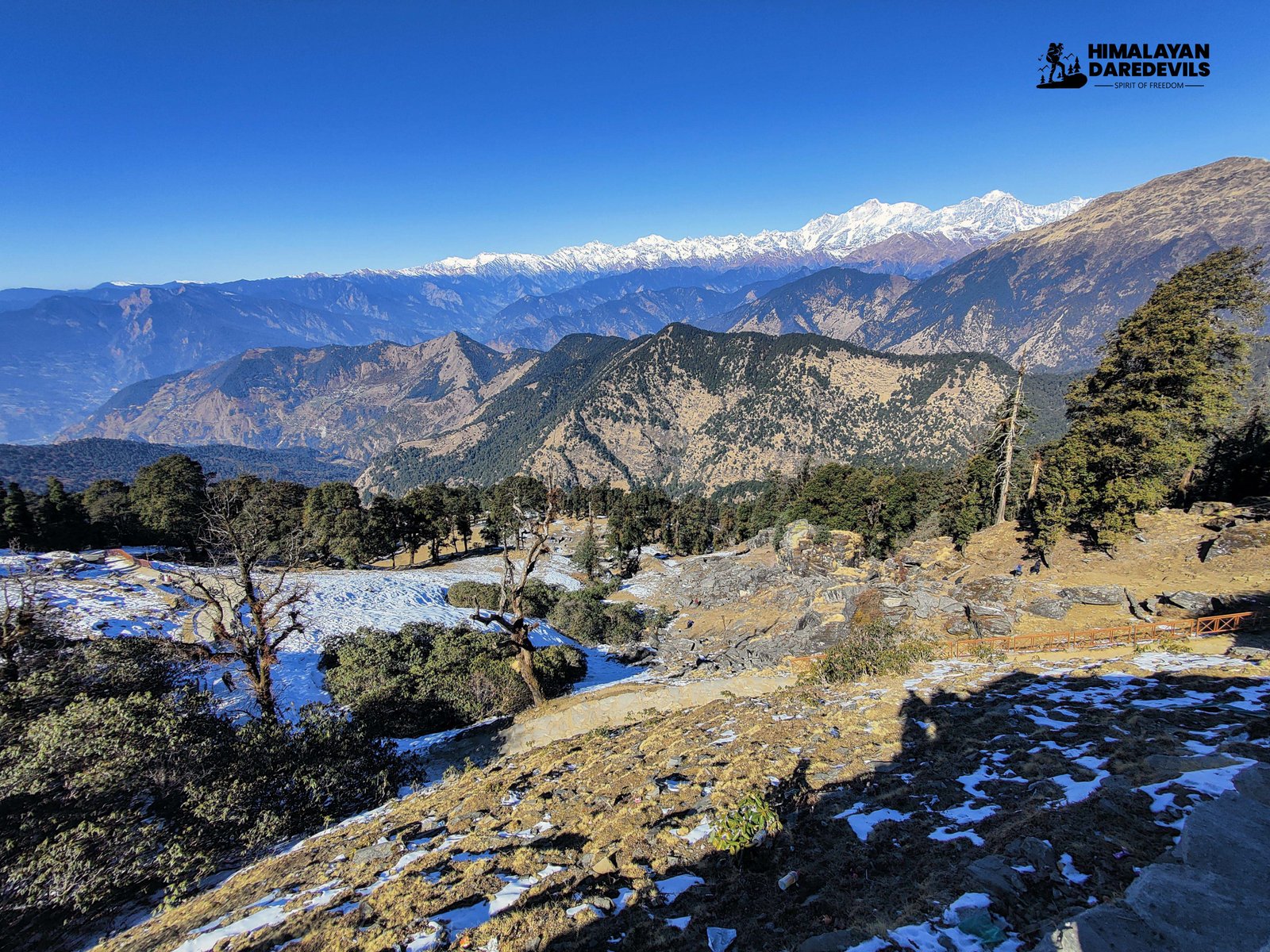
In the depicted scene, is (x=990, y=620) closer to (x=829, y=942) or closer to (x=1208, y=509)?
(x=1208, y=509)

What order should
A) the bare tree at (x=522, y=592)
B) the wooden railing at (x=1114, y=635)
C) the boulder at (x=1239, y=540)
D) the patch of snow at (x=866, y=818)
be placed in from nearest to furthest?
the patch of snow at (x=866, y=818) → the bare tree at (x=522, y=592) → the wooden railing at (x=1114, y=635) → the boulder at (x=1239, y=540)

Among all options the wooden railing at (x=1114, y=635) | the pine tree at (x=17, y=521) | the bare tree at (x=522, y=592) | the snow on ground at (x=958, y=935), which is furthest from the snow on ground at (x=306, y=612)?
the snow on ground at (x=958, y=935)

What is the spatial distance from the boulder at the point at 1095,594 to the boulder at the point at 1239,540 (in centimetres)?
426

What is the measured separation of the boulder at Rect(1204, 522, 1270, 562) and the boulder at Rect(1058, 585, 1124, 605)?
4.26 m

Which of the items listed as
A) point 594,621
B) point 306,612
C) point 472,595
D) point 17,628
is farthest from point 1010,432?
point 17,628

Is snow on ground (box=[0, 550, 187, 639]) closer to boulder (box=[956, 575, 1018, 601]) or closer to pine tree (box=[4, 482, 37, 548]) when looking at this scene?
pine tree (box=[4, 482, 37, 548])

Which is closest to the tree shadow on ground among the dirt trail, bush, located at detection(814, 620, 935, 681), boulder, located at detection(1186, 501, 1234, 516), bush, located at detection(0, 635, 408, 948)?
bush, located at detection(814, 620, 935, 681)

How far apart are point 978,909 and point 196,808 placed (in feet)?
44.8

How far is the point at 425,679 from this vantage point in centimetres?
2034

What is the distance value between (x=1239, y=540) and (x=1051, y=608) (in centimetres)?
805

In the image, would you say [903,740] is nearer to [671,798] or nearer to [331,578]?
[671,798]

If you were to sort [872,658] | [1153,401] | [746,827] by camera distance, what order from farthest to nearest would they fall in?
[1153,401], [872,658], [746,827]

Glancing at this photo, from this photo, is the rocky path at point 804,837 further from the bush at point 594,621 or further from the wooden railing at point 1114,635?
the bush at point 594,621

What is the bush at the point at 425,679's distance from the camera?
61.3 feet
